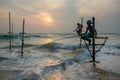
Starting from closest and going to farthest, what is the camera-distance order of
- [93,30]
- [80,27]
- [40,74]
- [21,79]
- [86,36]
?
[21,79]
[40,74]
[93,30]
[86,36]
[80,27]

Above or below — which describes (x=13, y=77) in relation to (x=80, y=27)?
below

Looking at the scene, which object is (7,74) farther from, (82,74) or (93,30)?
(93,30)

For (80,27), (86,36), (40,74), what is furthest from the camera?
(80,27)

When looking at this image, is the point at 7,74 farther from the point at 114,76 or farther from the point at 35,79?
the point at 114,76

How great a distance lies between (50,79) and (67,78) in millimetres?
813

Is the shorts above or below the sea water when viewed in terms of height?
above

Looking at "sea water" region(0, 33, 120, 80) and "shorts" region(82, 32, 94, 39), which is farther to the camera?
"shorts" region(82, 32, 94, 39)

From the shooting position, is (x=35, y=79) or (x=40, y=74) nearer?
(x=35, y=79)

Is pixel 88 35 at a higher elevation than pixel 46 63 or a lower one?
higher

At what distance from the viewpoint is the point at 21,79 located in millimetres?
9641

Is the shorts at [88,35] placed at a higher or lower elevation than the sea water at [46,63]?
higher

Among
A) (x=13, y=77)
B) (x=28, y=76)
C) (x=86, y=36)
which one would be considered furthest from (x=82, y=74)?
(x=86, y=36)

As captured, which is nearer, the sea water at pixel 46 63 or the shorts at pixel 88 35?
the sea water at pixel 46 63

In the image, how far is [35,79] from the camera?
974cm
